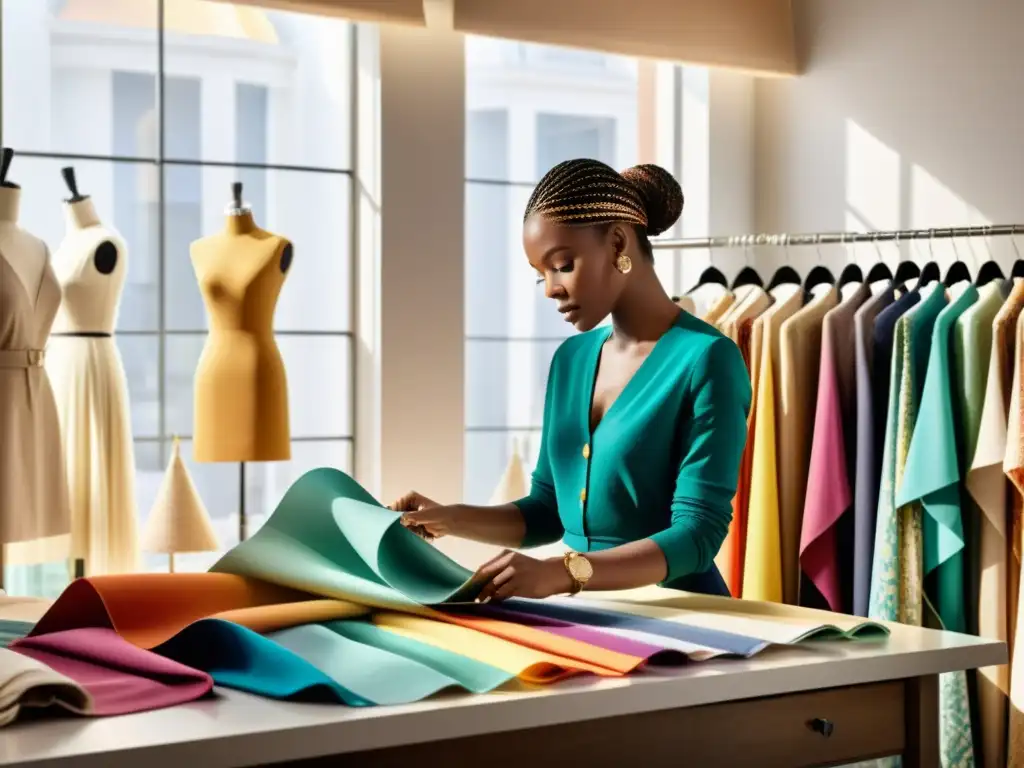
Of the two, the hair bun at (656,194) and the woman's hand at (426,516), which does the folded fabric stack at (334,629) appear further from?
the hair bun at (656,194)

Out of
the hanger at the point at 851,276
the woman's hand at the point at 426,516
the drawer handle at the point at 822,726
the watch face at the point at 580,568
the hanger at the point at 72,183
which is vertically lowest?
the drawer handle at the point at 822,726

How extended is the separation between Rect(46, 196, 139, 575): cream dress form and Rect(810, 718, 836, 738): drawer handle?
2.35 m

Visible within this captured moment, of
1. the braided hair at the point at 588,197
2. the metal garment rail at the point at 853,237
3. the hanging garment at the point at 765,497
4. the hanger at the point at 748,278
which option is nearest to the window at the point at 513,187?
the metal garment rail at the point at 853,237

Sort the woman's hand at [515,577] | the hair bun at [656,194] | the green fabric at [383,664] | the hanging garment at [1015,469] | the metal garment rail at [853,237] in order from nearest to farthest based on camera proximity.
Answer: the green fabric at [383,664], the woman's hand at [515,577], the hair bun at [656,194], the hanging garment at [1015,469], the metal garment rail at [853,237]

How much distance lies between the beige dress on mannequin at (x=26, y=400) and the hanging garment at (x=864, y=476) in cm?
203

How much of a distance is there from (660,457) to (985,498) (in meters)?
1.38

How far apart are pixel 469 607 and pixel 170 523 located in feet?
6.74

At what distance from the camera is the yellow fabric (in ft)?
4.75

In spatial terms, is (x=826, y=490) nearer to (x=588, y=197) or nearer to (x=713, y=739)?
(x=588, y=197)

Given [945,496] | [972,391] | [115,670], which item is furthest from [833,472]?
[115,670]

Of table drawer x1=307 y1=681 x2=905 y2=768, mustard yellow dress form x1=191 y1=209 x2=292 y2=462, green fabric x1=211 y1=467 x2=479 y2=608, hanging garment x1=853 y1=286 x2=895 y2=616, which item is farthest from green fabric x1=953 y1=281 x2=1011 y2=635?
green fabric x1=211 y1=467 x2=479 y2=608

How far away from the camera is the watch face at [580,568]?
1.77m

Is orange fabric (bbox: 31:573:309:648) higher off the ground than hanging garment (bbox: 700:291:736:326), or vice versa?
hanging garment (bbox: 700:291:736:326)

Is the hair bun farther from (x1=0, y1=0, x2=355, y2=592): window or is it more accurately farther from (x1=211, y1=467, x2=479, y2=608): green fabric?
(x1=0, y1=0, x2=355, y2=592): window
